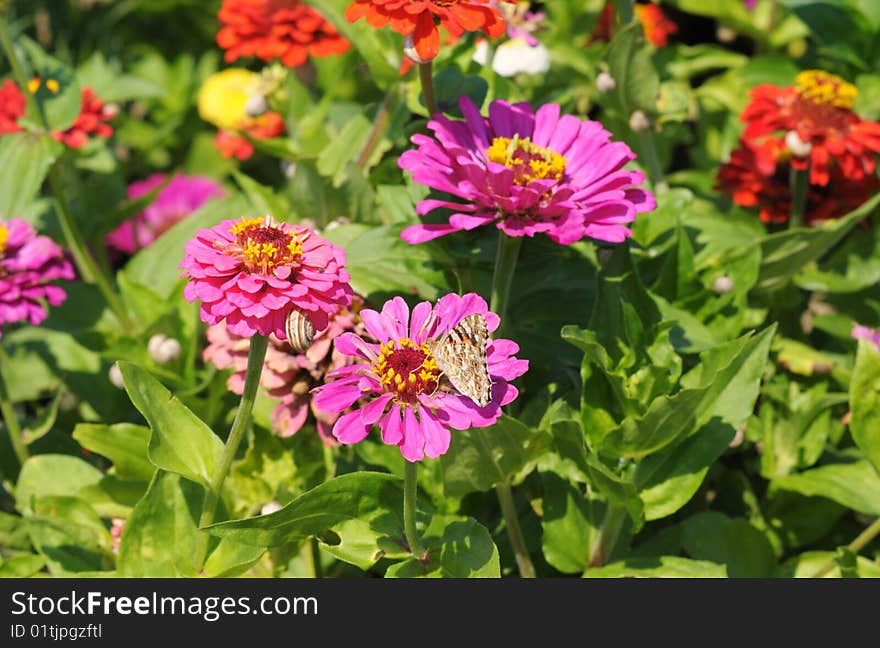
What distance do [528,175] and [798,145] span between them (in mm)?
604

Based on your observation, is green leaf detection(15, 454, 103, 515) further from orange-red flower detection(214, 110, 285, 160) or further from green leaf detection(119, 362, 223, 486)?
orange-red flower detection(214, 110, 285, 160)

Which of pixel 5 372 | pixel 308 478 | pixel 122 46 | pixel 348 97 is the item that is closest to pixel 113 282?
pixel 5 372

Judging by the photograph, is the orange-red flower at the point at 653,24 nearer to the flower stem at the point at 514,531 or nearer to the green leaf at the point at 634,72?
the green leaf at the point at 634,72

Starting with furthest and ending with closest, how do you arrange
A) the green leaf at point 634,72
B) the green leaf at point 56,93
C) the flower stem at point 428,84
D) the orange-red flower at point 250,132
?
the orange-red flower at point 250,132 < the green leaf at point 56,93 < the green leaf at point 634,72 < the flower stem at point 428,84

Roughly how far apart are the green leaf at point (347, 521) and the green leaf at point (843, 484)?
612 mm

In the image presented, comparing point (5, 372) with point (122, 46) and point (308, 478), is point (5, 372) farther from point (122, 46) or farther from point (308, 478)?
point (122, 46)

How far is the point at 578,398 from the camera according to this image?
1452 mm

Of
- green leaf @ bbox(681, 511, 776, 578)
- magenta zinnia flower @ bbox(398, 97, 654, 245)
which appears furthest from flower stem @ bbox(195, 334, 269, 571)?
green leaf @ bbox(681, 511, 776, 578)

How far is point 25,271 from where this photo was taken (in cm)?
152

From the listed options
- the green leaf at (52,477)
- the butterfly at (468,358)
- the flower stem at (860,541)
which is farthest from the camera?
the green leaf at (52,477)

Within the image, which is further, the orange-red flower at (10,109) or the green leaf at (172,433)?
the orange-red flower at (10,109)

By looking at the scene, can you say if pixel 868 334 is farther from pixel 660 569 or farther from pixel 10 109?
pixel 10 109

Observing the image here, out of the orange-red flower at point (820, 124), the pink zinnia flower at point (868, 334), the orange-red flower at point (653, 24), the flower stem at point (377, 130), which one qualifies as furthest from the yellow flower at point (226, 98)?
the pink zinnia flower at point (868, 334)

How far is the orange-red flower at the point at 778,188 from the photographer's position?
68.6 inches
